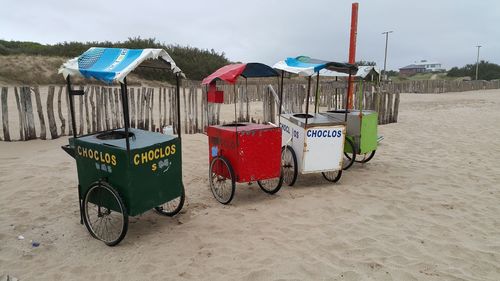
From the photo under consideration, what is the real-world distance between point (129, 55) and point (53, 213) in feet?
7.33

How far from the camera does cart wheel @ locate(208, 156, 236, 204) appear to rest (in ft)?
15.5

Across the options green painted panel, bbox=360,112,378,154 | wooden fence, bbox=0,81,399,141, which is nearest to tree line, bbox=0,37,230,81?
wooden fence, bbox=0,81,399,141

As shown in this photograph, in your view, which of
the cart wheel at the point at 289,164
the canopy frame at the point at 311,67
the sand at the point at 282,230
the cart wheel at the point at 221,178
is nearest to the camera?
the sand at the point at 282,230

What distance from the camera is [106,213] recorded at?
12.7 ft

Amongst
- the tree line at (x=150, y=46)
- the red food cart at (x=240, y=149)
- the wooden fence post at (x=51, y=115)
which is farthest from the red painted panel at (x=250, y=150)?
the tree line at (x=150, y=46)

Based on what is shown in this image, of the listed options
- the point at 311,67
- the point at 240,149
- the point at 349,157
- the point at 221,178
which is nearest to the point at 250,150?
the point at 240,149

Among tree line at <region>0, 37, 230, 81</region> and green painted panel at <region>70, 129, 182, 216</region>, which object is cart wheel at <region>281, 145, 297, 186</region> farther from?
tree line at <region>0, 37, 230, 81</region>

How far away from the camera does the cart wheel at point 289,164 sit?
540 centimetres

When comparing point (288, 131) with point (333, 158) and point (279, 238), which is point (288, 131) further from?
point (279, 238)

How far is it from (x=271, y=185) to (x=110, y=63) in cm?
285

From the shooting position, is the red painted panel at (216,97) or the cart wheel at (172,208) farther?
the red painted panel at (216,97)

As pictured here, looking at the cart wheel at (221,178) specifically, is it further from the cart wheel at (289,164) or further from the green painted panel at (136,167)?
the cart wheel at (289,164)

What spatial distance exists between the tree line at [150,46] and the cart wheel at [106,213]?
19505 millimetres

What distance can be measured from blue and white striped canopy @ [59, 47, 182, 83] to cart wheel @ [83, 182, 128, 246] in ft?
3.57
